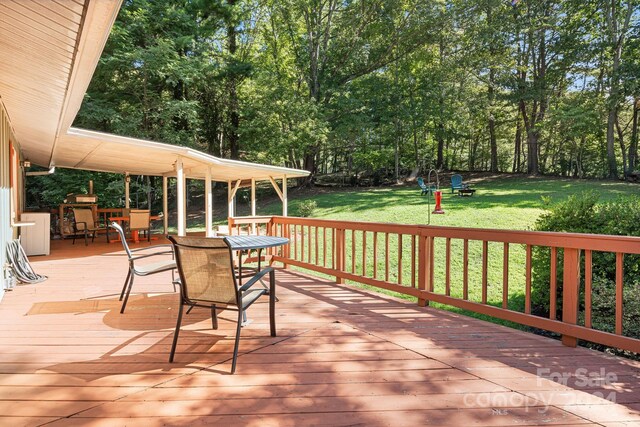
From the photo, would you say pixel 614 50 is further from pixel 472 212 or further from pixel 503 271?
pixel 503 271

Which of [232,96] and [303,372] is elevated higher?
[232,96]

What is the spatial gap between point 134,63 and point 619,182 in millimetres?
19593

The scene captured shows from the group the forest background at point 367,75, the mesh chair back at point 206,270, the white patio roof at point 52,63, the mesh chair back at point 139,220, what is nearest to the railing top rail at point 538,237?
the mesh chair back at point 206,270

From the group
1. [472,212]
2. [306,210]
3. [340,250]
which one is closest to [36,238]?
[340,250]

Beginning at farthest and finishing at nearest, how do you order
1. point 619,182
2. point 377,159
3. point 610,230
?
point 377,159 → point 619,182 → point 610,230

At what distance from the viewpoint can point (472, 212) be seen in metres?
10.6

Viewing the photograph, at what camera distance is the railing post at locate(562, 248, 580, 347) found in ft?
8.92

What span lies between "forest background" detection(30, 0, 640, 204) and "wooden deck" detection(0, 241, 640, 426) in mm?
12236

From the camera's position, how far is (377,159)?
64.8ft

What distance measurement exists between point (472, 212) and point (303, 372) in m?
9.42

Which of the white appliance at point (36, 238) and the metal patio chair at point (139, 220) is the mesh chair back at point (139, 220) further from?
the white appliance at point (36, 238)

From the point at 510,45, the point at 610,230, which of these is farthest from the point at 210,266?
the point at 510,45

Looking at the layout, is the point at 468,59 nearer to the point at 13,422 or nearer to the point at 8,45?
the point at 8,45

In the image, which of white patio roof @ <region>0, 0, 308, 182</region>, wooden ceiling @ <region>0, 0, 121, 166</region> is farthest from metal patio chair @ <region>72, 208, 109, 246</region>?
wooden ceiling @ <region>0, 0, 121, 166</region>
